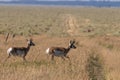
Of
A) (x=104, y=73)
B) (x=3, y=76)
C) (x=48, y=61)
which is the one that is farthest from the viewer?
(x=48, y=61)

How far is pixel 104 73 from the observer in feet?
49.4

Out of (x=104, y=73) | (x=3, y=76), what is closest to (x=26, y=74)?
(x=3, y=76)

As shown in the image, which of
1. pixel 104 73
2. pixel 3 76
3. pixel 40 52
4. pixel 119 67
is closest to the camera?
pixel 3 76

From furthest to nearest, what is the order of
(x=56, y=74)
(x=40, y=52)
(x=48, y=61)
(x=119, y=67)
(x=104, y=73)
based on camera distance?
(x=40, y=52) < (x=48, y=61) < (x=119, y=67) < (x=104, y=73) < (x=56, y=74)

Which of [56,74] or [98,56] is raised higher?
[56,74]

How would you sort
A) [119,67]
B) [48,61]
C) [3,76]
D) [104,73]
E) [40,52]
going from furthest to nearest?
[40,52] → [48,61] → [119,67] → [104,73] → [3,76]

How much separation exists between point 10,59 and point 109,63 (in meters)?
4.02

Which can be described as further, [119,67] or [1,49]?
[1,49]

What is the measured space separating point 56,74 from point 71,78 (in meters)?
0.76

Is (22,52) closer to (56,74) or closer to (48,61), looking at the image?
(48,61)

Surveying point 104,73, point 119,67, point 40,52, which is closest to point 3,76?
point 104,73

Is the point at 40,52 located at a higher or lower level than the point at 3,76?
lower

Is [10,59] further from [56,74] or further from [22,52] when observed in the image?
[56,74]

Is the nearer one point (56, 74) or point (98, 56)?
point (56, 74)
